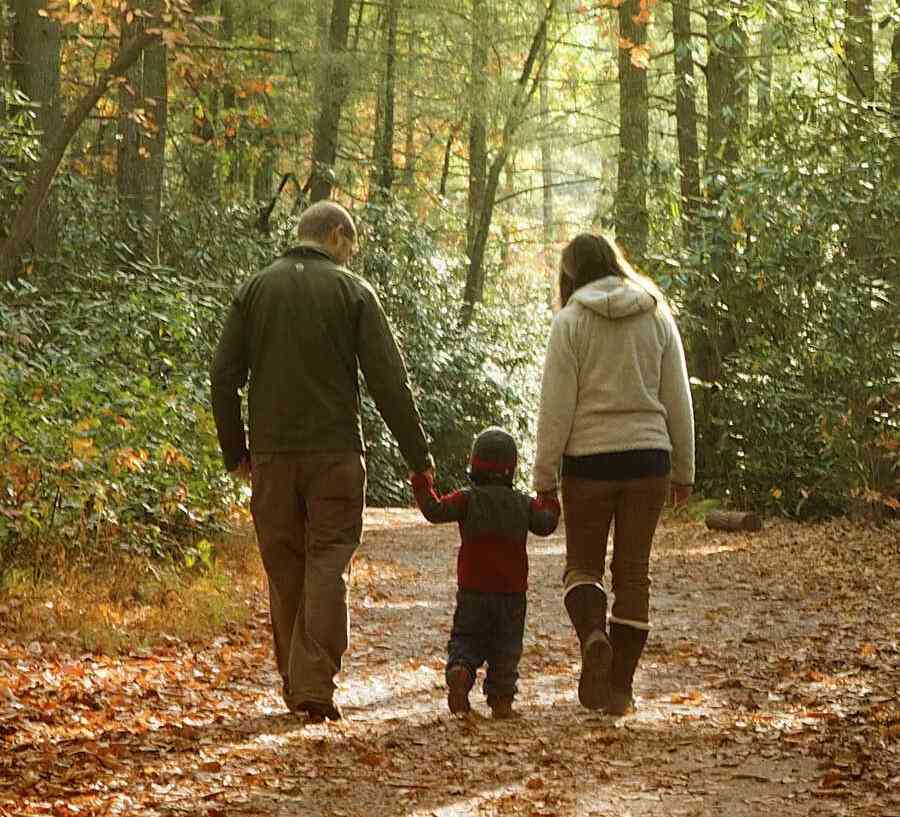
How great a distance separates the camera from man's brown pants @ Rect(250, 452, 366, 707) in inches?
237

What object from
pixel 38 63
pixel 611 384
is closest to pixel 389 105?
pixel 38 63

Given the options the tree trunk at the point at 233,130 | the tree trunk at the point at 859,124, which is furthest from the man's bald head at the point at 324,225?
the tree trunk at the point at 233,130

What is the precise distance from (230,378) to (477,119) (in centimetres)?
1894

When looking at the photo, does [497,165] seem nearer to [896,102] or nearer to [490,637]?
[896,102]

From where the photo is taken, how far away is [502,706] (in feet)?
20.4

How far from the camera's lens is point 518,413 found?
23141mm

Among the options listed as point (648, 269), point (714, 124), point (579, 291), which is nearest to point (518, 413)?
point (714, 124)

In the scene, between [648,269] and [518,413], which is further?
[518,413]

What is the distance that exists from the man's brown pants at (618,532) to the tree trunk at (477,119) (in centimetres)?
1775

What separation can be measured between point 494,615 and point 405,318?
50.6ft

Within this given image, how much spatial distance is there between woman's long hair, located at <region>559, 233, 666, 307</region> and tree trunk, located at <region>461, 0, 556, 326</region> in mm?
16733

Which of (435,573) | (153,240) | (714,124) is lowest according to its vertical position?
(435,573)

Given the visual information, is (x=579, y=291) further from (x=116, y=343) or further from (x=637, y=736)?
(x=116, y=343)

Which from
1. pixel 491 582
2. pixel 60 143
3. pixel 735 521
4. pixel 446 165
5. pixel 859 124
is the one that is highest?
pixel 446 165
